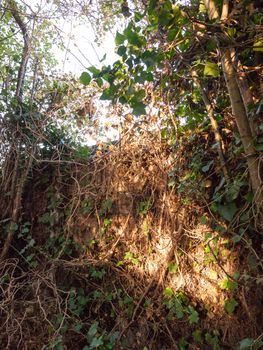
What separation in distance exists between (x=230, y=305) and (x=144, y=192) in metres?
1.35

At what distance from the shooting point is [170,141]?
310 centimetres

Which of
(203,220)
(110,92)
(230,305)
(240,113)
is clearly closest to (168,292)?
(230,305)

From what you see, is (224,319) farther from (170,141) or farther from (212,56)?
(212,56)

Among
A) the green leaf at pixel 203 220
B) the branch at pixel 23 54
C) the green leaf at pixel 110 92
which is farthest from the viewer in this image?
the branch at pixel 23 54

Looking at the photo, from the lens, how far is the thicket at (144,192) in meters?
2.21

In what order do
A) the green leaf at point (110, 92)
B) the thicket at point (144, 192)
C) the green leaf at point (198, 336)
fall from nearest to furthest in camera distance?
the green leaf at point (110, 92) → the thicket at point (144, 192) → the green leaf at point (198, 336)

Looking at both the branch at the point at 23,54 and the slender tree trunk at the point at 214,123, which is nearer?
the slender tree trunk at the point at 214,123

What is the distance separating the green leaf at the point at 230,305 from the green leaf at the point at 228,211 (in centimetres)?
60

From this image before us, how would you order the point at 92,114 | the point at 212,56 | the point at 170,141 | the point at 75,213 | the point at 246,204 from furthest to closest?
the point at 92,114, the point at 75,213, the point at 170,141, the point at 212,56, the point at 246,204

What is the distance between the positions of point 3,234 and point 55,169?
991 millimetres

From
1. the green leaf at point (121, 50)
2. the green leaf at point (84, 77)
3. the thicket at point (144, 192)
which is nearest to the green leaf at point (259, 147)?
the thicket at point (144, 192)

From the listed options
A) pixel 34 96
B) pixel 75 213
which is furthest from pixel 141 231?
pixel 34 96

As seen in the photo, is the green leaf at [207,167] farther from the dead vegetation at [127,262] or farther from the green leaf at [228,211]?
the green leaf at [228,211]

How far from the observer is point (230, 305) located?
2.34m
